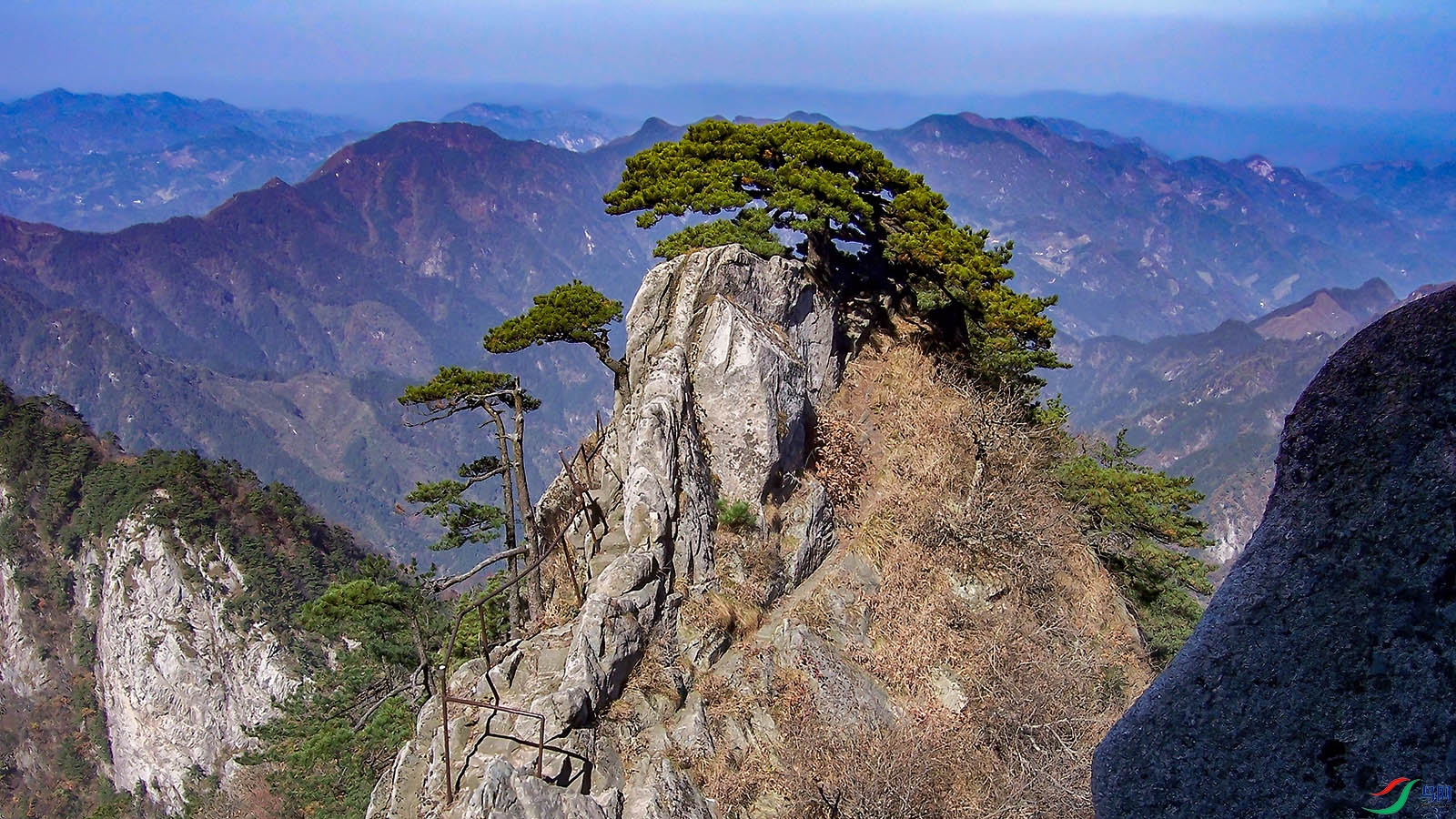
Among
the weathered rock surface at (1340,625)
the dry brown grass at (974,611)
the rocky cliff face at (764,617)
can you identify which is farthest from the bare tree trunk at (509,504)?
the weathered rock surface at (1340,625)

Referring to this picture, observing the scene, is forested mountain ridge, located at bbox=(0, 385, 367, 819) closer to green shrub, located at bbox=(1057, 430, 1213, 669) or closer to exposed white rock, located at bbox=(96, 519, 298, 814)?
exposed white rock, located at bbox=(96, 519, 298, 814)

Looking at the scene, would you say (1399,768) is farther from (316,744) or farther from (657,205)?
(316,744)

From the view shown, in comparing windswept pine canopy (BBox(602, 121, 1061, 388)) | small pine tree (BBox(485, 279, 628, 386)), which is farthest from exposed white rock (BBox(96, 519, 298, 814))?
windswept pine canopy (BBox(602, 121, 1061, 388))

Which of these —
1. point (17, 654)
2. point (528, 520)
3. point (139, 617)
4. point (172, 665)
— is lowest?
point (17, 654)

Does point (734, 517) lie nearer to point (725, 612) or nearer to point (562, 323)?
point (725, 612)

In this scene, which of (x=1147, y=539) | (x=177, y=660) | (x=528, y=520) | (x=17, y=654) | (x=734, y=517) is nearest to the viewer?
(x=734, y=517)

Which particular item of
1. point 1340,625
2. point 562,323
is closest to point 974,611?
point 562,323
